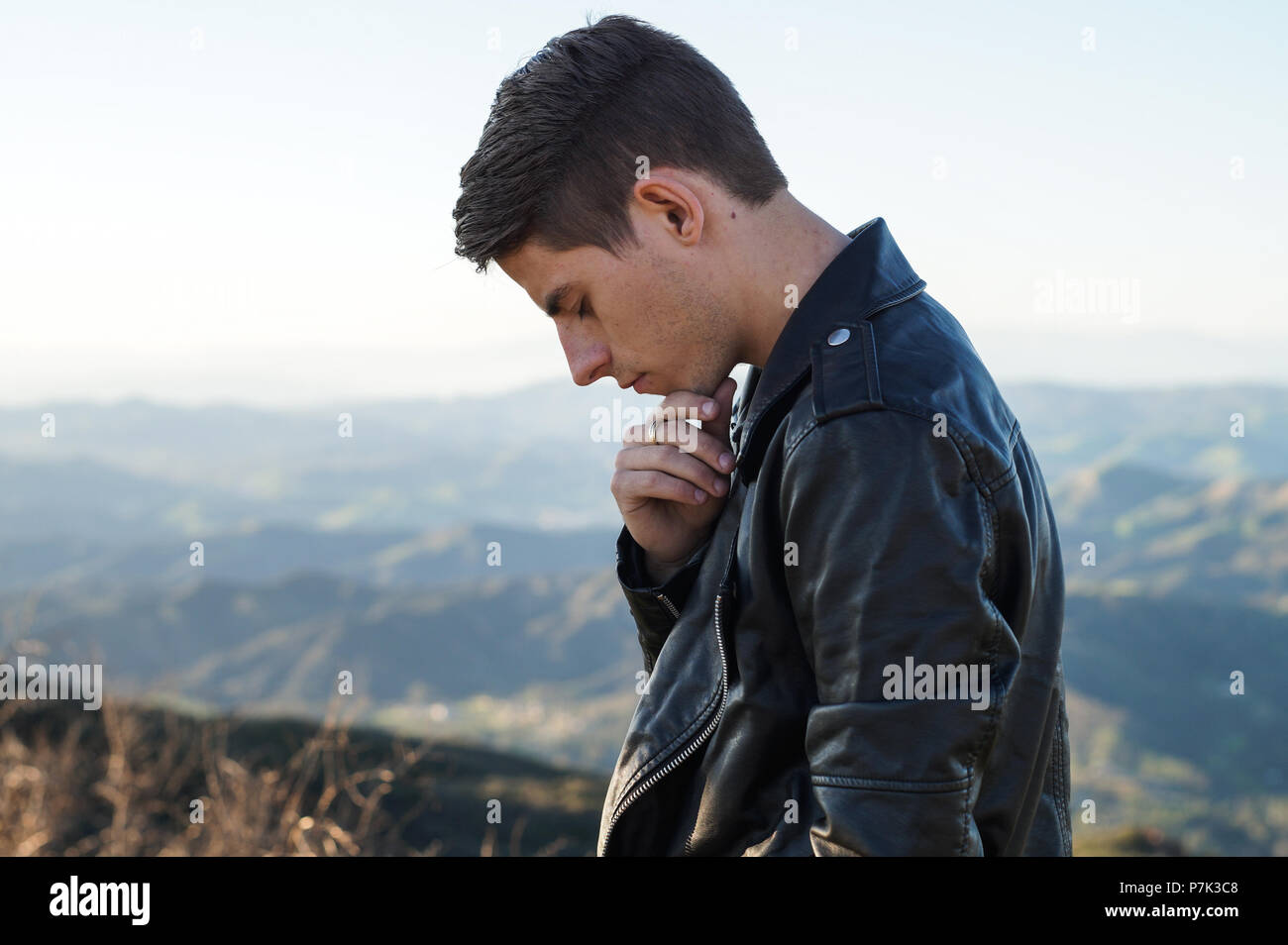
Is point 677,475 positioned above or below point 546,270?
below

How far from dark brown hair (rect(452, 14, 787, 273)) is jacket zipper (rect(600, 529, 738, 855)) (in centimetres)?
61

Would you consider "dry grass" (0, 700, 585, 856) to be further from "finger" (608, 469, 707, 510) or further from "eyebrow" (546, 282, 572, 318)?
"eyebrow" (546, 282, 572, 318)

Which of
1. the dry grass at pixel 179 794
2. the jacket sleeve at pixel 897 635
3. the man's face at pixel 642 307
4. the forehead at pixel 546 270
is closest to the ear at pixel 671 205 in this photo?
the man's face at pixel 642 307

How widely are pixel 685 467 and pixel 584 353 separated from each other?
0.91ft

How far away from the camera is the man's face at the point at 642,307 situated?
192cm

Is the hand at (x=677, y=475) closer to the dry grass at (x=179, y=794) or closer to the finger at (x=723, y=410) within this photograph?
the finger at (x=723, y=410)

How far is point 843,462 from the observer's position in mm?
1586

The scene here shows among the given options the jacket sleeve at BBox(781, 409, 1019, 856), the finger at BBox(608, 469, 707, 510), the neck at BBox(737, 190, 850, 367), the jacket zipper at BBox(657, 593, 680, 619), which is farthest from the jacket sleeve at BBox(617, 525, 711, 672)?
the jacket sleeve at BBox(781, 409, 1019, 856)

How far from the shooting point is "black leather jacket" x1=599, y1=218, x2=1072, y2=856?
4.97ft

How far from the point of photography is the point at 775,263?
1972 millimetres

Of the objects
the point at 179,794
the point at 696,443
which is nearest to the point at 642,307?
the point at 696,443

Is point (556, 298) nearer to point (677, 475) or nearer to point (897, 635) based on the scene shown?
point (677, 475)
